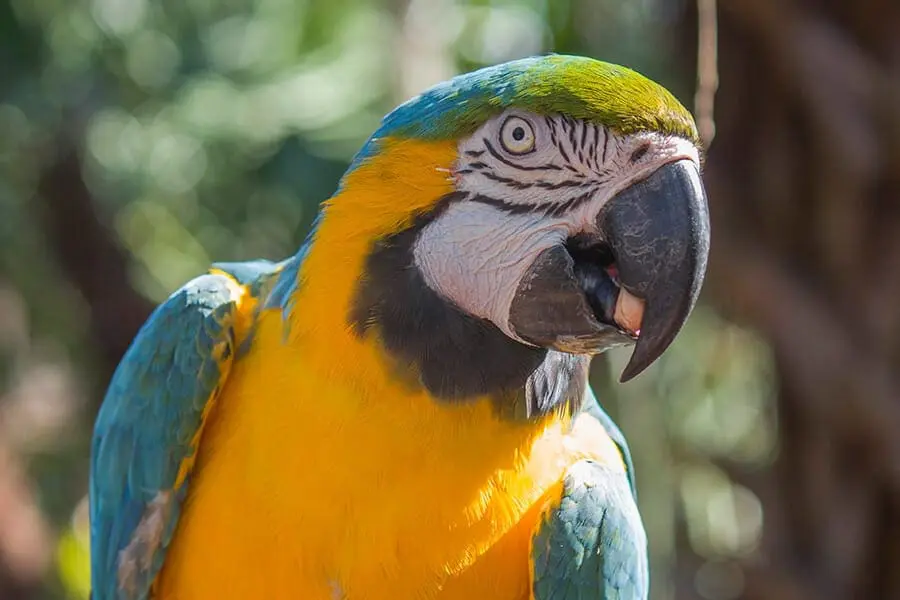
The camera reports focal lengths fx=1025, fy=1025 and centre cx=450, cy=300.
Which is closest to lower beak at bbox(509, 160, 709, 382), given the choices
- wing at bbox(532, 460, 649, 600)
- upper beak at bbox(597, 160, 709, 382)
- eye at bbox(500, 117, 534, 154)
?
upper beak at bbox(597, 160, 709, 382)

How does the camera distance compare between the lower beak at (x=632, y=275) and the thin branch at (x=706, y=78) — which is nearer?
the lower beak at (x=632, y=275)

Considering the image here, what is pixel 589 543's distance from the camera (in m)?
1.51

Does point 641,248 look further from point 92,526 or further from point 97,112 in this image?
point 97,112

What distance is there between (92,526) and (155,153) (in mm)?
4054

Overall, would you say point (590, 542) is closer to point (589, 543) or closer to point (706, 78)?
point (589, 543)

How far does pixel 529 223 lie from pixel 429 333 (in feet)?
0.68

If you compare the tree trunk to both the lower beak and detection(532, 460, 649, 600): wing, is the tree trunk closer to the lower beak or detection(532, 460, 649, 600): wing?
detection(532, 460, 649, 600): wing

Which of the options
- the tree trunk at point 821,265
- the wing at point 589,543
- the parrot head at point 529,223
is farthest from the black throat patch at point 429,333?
the tree trunk at point 821,265

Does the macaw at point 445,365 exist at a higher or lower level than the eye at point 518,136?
lower

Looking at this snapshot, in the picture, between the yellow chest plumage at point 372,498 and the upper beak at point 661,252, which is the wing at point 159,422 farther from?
the upper beak at point 661,252

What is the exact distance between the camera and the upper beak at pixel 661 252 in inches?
49.8

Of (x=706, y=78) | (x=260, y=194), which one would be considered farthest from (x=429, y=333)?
(x=260, y=194)

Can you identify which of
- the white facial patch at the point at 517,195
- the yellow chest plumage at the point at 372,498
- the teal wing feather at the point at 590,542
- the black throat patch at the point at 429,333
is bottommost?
the teal wing feather at the point at 590,542

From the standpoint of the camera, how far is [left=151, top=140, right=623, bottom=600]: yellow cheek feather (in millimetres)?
1421
